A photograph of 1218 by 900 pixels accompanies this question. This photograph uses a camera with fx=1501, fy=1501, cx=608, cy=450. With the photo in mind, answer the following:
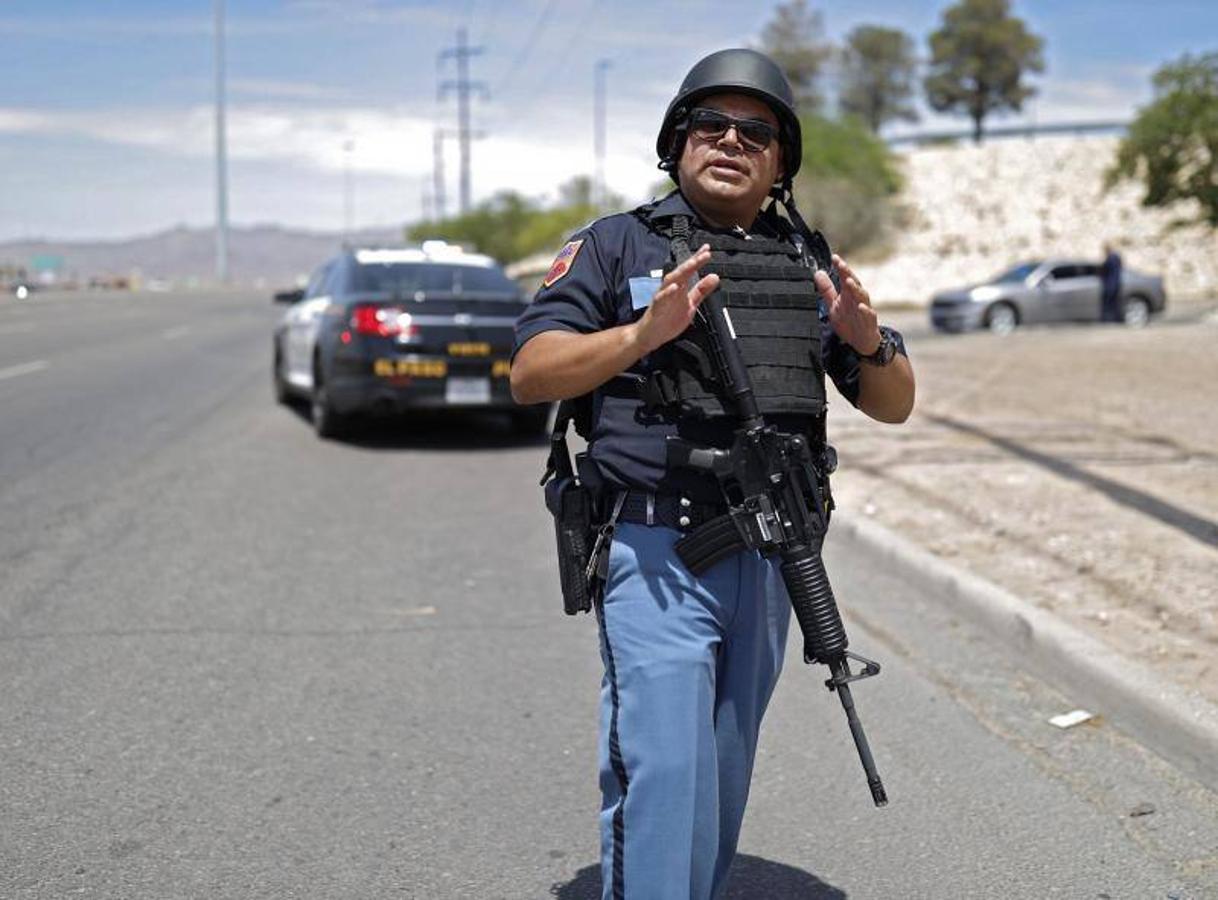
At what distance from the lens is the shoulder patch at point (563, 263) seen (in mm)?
2883

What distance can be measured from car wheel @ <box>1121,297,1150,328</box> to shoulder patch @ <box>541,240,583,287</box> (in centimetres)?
3151

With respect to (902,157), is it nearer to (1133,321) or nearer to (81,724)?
(1133,321)

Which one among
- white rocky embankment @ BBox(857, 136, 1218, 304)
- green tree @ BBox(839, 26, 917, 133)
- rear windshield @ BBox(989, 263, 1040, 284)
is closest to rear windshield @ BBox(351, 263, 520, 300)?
rear windshield @ BBox(989, 263, 1040, 284)

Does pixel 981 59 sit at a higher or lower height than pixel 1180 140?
higher

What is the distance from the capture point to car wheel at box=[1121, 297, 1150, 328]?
106ft

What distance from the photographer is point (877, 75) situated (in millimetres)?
104250

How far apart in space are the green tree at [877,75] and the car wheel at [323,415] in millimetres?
95891

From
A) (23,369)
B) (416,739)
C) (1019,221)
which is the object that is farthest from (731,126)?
(1019,221)

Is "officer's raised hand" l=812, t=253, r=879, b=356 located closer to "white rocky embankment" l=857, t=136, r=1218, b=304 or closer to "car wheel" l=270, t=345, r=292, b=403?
"car wheel" l=270, t=345, r=292, b=403

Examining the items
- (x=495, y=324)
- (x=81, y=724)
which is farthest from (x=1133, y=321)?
(x=81, y=724)

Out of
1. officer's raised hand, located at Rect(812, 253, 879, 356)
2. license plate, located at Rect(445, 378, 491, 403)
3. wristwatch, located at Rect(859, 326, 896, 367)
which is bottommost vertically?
license plate, located at Rect(445, 378, 491, 403)

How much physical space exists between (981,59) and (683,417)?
318 ft

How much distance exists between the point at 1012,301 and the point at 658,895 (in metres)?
29.7

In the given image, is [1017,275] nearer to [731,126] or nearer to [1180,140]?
[1180,140]
